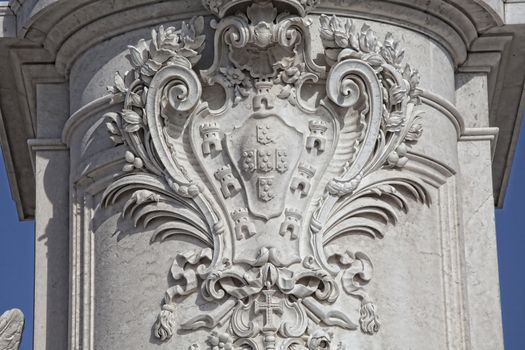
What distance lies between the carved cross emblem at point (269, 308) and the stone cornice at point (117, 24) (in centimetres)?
272

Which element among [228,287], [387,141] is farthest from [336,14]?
[228,287]

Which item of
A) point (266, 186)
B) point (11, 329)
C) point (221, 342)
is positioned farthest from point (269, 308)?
point (11, 329)

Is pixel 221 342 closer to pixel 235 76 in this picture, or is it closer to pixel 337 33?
pixel 235 76

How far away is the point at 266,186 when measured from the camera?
23562 millimetres

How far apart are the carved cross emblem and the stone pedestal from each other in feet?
0.04

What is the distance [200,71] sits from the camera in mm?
23969

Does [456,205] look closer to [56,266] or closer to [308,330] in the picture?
[308,330]

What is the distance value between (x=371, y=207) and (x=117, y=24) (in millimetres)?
2883

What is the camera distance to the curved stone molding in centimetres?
2444

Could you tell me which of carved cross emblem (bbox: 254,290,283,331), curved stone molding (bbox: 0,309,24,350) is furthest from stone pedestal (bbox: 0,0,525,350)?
curved stone molding (bbox: 0,309,24,350)

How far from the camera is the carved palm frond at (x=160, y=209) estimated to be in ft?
77.9

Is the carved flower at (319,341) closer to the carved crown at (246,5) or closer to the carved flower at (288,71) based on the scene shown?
the carved flower at (288,71)

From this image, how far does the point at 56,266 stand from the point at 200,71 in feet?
7.51

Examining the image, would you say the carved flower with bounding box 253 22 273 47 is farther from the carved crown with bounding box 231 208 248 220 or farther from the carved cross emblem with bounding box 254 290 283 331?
the carved cross emblem with bounding box 254 290 283 331
